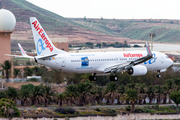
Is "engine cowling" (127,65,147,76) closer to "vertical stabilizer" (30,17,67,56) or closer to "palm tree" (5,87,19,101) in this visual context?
"vertical stabilizer" (30,17,67,56)

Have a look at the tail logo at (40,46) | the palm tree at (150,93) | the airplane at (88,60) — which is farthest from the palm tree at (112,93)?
the tail logo at (40,46)

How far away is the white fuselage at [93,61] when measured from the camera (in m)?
62.4

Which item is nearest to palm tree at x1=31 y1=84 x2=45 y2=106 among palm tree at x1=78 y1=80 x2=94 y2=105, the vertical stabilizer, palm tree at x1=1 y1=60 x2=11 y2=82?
palm tree at x1=78 y1=80 x2=94 y2=105

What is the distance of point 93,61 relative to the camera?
6475 centimetres

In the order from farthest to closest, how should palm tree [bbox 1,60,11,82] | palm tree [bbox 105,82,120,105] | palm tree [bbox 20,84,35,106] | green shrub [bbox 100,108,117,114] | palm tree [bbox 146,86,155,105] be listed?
palm tree [bbox 1,60,11,82], palm tree [bbox 146,86,155,105], palm tree [bbox 105,82,120,105], palm tree [bbox 20,84,35,106], green shrub [bbox 100,108,117,114]

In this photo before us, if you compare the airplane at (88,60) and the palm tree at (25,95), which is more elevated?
the airplane at (88,60)

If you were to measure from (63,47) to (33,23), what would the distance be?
113m

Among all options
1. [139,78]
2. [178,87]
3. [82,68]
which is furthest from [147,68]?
[139,78]

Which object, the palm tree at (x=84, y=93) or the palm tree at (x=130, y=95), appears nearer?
the palm tree at (x=130, y=95)

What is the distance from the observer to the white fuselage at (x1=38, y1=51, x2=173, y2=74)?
62.4 meters

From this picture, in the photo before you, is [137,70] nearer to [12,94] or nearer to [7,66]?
[12,94]

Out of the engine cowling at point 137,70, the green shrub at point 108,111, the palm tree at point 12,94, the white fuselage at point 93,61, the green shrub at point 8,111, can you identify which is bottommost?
the green shrub at point 108,111

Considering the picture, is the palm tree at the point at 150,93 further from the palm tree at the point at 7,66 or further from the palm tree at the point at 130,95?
the palm tree at the point at 7,66

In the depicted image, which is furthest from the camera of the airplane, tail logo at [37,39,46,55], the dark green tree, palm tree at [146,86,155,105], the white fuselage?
palm tree at [146,86,155,105]
